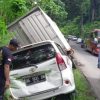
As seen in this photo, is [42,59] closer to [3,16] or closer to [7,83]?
[7,83]

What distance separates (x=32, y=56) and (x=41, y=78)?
23.2 inches

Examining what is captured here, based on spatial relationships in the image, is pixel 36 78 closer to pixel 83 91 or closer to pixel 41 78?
pixel 41 78

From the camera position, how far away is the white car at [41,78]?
9664 millimetres

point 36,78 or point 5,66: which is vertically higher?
point 5,66

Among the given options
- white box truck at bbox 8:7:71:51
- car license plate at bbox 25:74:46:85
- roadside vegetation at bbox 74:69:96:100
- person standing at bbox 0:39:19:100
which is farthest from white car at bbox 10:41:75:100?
white box truck at bbox 8:7:71:51

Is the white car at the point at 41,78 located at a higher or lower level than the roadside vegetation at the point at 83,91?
higher

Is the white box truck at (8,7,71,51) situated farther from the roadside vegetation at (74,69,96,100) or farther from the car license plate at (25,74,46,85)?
the car license plate at (25,74,46,85)

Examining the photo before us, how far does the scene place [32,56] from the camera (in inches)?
391

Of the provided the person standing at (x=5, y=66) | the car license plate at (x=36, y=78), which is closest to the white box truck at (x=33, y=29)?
the car license plate at (x=36, y=78)

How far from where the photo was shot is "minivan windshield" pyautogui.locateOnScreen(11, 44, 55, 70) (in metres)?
9.84

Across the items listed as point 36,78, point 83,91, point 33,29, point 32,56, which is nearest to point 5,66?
point 36,78

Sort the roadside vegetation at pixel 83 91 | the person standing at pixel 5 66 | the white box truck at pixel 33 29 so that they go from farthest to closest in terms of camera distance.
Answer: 1. the white box truck at pixel 33 29
2. the roadside vegetation at pixel 83 91
3. the person standing at pixel 5 66

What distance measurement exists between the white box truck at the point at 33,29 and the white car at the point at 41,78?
462 centimetres

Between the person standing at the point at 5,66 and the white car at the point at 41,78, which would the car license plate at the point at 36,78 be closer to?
the white car at the point at 41,78
